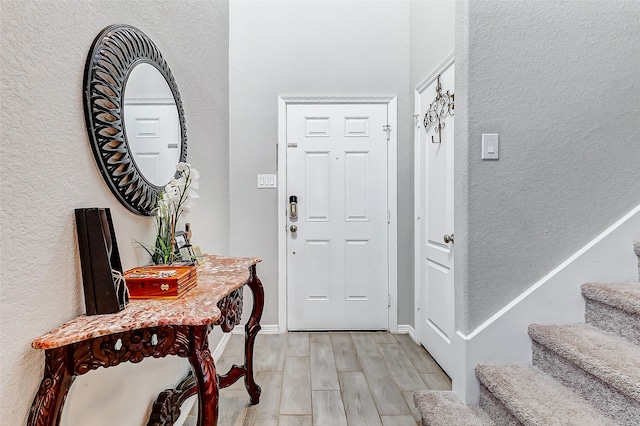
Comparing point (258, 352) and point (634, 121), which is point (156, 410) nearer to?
point (258, 352)

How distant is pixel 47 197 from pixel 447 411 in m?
1.64

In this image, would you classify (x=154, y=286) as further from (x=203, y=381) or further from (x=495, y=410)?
(x=495, y=410)

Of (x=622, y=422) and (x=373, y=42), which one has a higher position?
(x=373, y=42)

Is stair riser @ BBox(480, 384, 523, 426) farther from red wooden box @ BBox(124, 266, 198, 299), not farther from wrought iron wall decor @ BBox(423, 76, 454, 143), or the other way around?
wrought iron wall decor @ BBox(423, 76, 454, 143)

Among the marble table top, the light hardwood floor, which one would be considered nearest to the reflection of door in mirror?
the marble table top

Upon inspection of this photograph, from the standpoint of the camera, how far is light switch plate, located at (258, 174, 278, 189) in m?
3.05

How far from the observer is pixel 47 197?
2.87ft

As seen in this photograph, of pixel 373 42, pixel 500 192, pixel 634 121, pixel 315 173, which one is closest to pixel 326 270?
pixel 315 173

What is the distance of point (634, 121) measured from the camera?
1.65m

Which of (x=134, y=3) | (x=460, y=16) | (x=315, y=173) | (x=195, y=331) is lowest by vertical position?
(x=195, y=331)

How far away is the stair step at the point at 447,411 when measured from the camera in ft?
4.82

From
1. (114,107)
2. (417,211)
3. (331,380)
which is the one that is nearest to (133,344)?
(114,107)

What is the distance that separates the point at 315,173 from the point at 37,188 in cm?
233

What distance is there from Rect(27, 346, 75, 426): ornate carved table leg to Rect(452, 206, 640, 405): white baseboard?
1.47m
